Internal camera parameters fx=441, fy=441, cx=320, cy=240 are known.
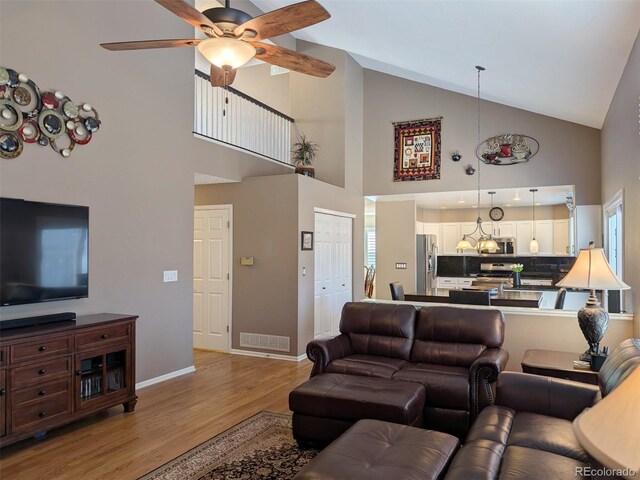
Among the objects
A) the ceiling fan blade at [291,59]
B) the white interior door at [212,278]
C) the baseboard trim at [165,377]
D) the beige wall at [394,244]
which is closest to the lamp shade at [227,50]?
the ceiling fan blade at [291,59]

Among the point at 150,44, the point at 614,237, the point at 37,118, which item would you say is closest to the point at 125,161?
the point at 37,118

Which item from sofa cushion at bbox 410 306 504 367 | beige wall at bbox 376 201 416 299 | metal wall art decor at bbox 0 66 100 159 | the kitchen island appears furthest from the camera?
beige wall at bbox 376 201 416 299

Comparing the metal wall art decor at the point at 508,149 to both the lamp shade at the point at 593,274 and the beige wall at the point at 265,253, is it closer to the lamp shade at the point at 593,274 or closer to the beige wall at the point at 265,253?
the beige wall at the point at 265,253

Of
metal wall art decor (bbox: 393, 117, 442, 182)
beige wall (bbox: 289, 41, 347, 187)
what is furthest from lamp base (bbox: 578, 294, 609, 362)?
metal wall art decor (bbox: 393, 117, 442, 182)

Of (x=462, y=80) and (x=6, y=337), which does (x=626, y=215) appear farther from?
(x=6, y=337)

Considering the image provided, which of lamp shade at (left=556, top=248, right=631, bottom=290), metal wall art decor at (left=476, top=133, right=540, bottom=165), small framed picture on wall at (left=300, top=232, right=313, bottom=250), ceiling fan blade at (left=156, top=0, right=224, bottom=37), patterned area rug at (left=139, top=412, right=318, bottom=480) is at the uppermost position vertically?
metal wall art decor at (left=476, top=133, right=540, bottom=165)

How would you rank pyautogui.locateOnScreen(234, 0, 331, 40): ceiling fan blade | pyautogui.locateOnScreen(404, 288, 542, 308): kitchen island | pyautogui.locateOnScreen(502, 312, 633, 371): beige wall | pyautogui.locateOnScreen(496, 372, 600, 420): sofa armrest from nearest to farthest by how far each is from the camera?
pyautogui.locateOnScreen(234, 0, 331, 40): ceiling fan blade < pyautogui.locateOnScreen(496, 372, 600, 420): sofa armrest < pyautogui.locateOnScreen(502, 312, 633, 371): beige wall < pyautogui.locateOnScreen(404, 288, 542, 308): kitchen island

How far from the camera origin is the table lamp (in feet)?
10.2

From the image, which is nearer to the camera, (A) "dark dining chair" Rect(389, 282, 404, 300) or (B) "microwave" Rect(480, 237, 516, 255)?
(A) "dark dining chair" Rect(389, 282, 404, 300)

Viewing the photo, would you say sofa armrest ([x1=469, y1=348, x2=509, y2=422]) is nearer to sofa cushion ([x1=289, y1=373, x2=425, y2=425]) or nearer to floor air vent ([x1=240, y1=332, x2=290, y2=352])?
sofa cushion ([x1=289, y1=373, x2=425, y2=425])

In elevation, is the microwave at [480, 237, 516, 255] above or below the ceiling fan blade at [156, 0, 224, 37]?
below

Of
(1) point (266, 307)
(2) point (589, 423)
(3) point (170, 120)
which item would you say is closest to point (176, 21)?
(3) point (170, 120)

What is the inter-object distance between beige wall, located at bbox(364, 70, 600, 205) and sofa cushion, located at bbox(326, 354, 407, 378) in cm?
395

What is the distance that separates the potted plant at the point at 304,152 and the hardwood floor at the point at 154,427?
353 centimetres
